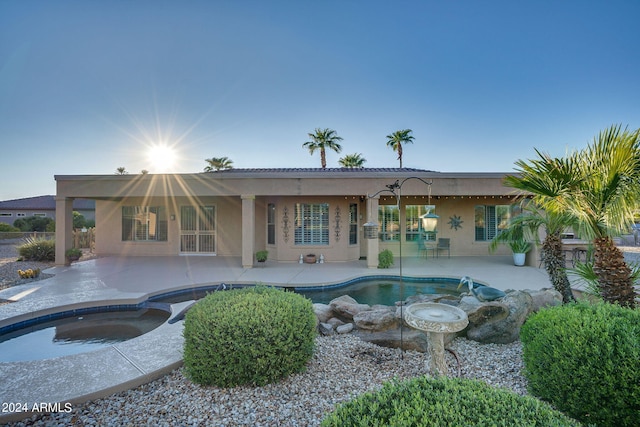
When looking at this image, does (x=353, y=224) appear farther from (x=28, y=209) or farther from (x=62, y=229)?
(x=28, y=209)

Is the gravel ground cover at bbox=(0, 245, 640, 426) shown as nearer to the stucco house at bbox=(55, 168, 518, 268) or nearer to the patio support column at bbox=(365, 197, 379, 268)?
the stucco house at bbox=(55, 168, 518, 268)

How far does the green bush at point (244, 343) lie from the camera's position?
3.08 meters

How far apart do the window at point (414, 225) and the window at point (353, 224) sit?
8.89ft

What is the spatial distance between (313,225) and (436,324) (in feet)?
30.1

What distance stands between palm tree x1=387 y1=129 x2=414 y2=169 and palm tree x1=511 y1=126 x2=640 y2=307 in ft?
70.6

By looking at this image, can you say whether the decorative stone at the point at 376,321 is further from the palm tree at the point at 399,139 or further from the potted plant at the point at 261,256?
the palm tree at the point at 399,139

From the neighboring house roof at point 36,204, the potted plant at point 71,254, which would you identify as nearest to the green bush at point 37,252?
the potted plant at point 71,254

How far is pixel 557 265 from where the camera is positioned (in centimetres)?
532

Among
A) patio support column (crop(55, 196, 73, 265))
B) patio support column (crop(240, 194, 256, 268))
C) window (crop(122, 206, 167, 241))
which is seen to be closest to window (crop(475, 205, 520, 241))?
patio support column (crop(240, 194, 256, 268))

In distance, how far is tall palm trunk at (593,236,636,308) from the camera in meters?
3.92

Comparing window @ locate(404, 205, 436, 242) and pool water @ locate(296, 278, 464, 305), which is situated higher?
window @ locate(404, 205, 436, 242)

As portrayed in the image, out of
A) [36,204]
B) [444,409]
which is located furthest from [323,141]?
[36,204]

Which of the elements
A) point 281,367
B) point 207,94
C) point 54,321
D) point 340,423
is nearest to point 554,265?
point 281,367

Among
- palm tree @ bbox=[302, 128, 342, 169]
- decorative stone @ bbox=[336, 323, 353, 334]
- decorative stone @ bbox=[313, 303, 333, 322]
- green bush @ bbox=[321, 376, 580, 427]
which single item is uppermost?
palm tree @ bbox=[302, 128, 342, 169]
